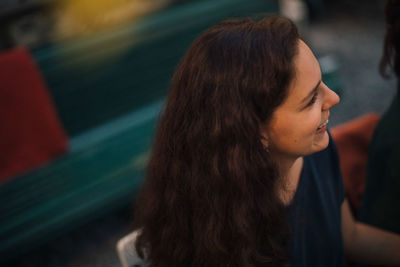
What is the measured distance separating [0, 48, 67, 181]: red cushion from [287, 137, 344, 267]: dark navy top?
1644 mm

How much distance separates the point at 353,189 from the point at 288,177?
541 millimetres

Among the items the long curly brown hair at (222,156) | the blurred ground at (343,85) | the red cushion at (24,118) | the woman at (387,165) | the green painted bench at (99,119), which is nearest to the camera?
the long curly brown hair at (222,156)

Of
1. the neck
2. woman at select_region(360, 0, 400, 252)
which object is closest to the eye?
the neck

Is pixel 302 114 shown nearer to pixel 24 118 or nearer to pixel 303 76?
pixel 303 76

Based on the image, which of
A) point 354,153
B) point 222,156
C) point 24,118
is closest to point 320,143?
point 222,156

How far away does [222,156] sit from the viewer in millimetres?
967

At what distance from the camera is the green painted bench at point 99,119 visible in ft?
7.34

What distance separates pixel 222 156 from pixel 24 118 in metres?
1.64

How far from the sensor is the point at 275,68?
88 centimetres

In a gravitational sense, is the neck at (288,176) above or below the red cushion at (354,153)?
above

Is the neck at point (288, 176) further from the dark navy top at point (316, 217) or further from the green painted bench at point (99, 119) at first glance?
the green painted bench at point (99, 119)

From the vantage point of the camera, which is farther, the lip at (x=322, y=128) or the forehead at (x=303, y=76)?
the lip at (x=322, y=128)

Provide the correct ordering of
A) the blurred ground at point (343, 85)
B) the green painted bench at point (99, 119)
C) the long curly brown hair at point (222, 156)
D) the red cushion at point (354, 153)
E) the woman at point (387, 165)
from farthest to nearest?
1. the blurred ground at point (343, 85)
2. the green painted bench at point (99, 119)
3. the red cushion at point (354, 153)
4. the woman at point (387, 165)
5. the long curly brown hair at point (222, 156)

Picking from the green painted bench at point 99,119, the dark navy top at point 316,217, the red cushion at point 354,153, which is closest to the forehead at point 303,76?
the dark navy top at point 316,217
